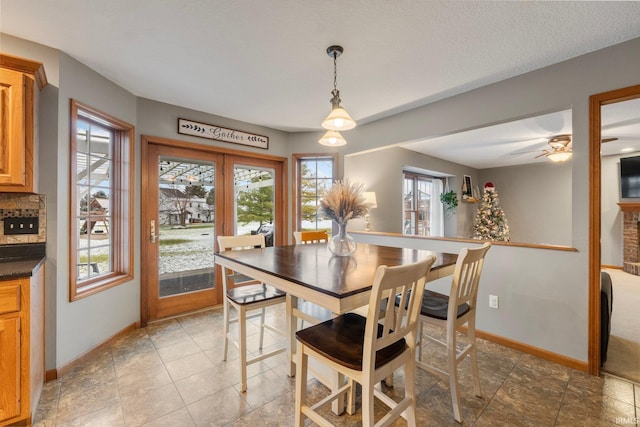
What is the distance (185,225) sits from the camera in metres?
3.33

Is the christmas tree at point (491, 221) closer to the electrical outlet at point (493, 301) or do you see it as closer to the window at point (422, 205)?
the window at point (422, 205)

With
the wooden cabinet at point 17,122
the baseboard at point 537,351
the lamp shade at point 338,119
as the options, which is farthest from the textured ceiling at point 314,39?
the baseboard at point 537,351

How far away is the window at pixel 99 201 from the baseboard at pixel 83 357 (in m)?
0.50

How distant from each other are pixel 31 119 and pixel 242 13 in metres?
1.59

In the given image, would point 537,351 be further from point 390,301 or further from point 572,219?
point 390,301

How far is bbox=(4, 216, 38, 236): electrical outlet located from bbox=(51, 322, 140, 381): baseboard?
106 centimetres

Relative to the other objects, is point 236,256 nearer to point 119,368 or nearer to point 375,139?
point 119,368

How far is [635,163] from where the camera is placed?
4957 mm

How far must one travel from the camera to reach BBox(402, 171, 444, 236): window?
17.9ft

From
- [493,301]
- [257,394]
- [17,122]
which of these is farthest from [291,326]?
[17,122]

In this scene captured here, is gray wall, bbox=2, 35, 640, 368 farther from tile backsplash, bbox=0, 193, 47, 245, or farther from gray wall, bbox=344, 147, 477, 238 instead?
gray wall, bbox=344, 147, 477, 238

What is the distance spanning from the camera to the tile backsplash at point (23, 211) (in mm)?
1929

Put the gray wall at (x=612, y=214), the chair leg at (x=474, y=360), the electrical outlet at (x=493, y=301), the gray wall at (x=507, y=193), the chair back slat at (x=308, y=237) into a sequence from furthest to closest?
1. the gray wall at (x=612, y=214)
2. the gray wall at (x=507, y=193)
3. the chair back slat at (x=308, y=237)
4. the electrical outlet at (x=493, y=301)
5. the chair leg at (x=474, y=360)

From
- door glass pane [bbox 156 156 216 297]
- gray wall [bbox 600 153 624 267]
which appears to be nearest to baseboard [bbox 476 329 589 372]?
door glass pane [bbox 156 156 216 297]
